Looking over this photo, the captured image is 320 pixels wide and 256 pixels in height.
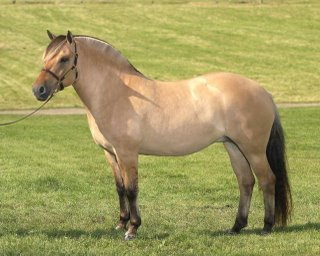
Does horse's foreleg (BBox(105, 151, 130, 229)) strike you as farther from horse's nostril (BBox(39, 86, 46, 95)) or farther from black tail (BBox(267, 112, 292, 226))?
black tail (BBox(267, 112, 292, 226))

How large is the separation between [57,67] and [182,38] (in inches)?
1718

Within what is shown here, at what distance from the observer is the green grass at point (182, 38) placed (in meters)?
40.4

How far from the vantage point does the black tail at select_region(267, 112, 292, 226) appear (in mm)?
8685

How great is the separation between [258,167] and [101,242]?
2.33m

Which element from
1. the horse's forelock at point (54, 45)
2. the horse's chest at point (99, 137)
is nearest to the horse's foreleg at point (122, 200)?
the horse's chest at point (99, 137)

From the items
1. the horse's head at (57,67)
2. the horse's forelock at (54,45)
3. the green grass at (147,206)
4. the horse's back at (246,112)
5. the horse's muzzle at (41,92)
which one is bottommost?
the green grass at (147,206)

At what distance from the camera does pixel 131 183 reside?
26.7 feet

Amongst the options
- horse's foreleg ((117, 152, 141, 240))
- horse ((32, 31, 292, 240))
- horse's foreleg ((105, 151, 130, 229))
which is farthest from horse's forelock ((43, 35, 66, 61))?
horse's foreleg ((105, 151, 130, 229))

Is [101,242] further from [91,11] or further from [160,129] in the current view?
[91,11]

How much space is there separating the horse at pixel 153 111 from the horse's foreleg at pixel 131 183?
13 mm

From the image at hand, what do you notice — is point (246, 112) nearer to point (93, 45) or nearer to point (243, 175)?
point (243, 175)

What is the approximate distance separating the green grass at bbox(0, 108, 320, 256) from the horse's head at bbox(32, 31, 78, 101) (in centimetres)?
195

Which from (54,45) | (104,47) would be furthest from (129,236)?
(54,45)

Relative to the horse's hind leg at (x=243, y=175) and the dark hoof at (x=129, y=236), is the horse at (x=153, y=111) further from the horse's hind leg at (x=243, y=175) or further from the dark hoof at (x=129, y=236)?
the horse's hind leg at (x=243, y=175)
